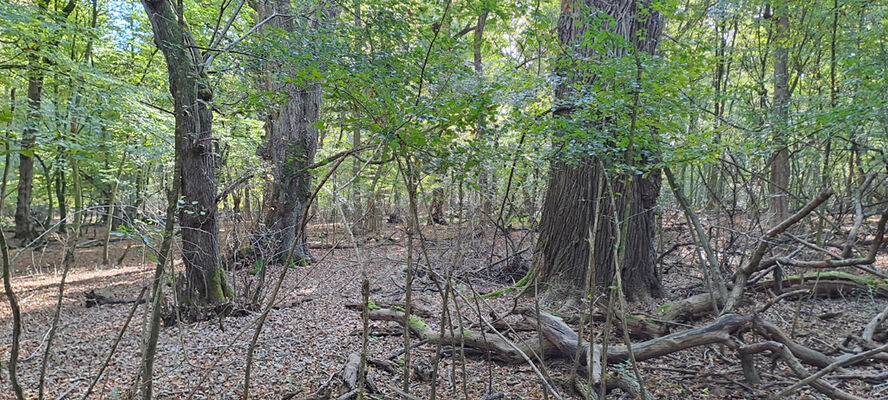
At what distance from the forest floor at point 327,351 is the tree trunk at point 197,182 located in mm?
412

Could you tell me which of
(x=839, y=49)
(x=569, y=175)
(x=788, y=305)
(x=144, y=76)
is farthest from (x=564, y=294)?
(x=144, y=76)

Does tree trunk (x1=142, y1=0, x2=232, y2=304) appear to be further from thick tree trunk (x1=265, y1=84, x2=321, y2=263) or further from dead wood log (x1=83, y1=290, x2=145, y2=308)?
thick tree trunk (x1=265, y1=84, x2=321, y2=263)

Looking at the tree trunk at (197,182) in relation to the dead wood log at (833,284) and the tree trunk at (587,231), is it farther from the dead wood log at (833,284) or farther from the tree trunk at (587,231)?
the dead wood log at (833,284)

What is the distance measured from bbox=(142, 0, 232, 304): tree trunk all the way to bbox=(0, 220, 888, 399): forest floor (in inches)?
16.2

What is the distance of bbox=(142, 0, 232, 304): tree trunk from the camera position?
414cm

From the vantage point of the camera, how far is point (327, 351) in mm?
4309

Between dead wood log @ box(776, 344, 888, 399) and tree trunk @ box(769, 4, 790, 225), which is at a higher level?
tree trunk @ box(769, 4, 790, 225)

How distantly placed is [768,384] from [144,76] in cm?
1188

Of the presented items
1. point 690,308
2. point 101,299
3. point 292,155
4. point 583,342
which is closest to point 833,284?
point 690,308

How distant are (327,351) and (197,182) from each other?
245 cm

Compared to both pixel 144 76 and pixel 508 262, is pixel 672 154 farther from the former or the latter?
pixel 144 76

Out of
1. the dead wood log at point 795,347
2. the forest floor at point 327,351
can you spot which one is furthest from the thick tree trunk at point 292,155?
the dead wood log at point 795,347

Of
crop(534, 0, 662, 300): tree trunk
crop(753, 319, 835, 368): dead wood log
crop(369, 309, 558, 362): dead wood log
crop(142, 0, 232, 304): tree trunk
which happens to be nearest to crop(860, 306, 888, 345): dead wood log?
crop(753, 319, 835, 368): dead wood log

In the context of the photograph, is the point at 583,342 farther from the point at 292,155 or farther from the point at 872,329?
the point at 292,155
